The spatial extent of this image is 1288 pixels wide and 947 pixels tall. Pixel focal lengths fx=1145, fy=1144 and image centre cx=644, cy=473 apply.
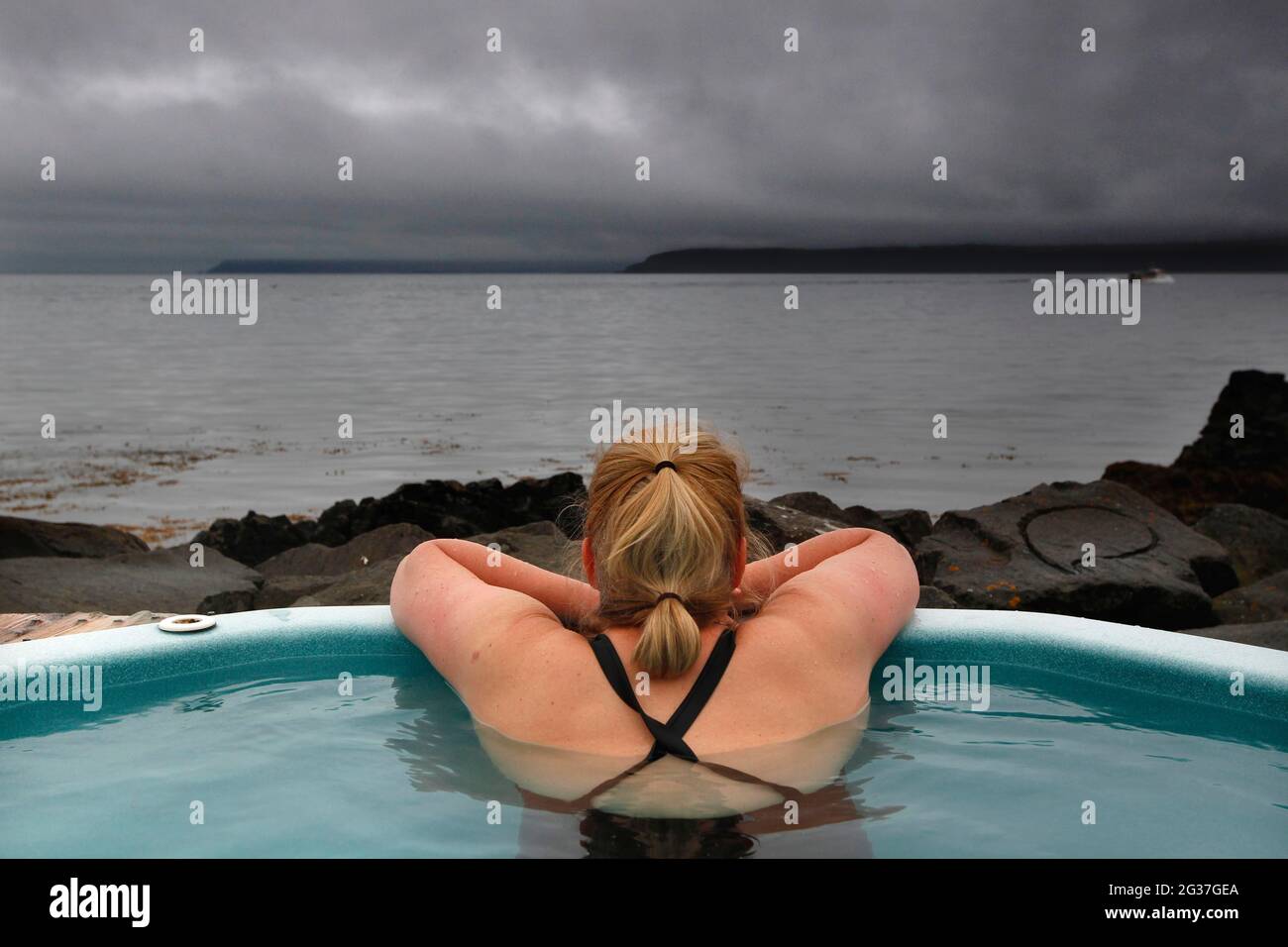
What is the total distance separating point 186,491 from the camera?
46.0 ft

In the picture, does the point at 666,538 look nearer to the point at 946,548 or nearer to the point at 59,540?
the point at 946,548

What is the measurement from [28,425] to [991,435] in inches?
599

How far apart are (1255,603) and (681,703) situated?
634 centimetres

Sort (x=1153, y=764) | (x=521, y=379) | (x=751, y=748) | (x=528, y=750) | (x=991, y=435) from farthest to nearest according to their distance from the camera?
(x=521, y=379)
(x=991, y=435)
(x=1153, y=764)
(x=528, y=750)
(x=751, y=748)

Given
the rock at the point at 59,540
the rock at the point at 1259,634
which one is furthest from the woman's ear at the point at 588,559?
the rock at the point at 59,540

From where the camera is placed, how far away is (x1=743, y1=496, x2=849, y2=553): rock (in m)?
6.82

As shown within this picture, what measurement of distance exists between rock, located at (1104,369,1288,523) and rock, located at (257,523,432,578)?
6850 millimetres

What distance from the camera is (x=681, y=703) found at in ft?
8.78

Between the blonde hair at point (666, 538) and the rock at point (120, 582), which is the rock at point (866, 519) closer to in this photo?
the rock at point (120, 582)

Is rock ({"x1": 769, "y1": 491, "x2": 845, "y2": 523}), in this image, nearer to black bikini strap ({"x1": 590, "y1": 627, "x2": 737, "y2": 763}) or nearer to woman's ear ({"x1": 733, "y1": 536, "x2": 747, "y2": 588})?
woman's ear ({"x1": 733, "y1": 536, "x2": 747, "y2": 588})

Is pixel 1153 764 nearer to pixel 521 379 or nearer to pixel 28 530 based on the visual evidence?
pixel 28 530
